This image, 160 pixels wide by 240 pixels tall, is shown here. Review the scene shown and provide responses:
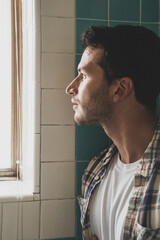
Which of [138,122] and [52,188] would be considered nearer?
[138,122]

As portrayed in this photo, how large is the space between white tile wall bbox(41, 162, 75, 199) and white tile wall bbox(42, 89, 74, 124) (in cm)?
21

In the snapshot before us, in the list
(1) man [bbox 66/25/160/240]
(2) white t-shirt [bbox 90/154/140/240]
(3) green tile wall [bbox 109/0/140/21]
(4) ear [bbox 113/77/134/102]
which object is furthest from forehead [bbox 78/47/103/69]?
(2) white t-shirt [bbox 90/154/140/240]

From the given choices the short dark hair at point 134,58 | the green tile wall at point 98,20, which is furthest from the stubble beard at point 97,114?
the green tile wall at point 98,20

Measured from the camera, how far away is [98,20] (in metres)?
1.53

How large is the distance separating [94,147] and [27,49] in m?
0.61

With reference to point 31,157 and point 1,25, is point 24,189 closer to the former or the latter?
point 31,157

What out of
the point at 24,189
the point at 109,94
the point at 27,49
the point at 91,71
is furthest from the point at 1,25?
the point at 24,189

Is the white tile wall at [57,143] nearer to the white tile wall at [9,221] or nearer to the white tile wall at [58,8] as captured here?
the white tile wall at [9,221]

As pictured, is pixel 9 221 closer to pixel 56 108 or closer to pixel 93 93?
pixel 56 108

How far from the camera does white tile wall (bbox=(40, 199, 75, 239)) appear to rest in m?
1.48

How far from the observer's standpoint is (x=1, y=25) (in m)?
1.64

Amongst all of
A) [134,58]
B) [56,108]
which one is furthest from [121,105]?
[56,108]

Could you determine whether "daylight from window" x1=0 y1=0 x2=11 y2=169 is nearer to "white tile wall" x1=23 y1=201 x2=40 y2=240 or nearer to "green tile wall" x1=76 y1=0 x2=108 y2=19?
"white tile wall" x1=23 y1=201 x2=40 y2=240

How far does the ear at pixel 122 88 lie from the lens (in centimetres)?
125
